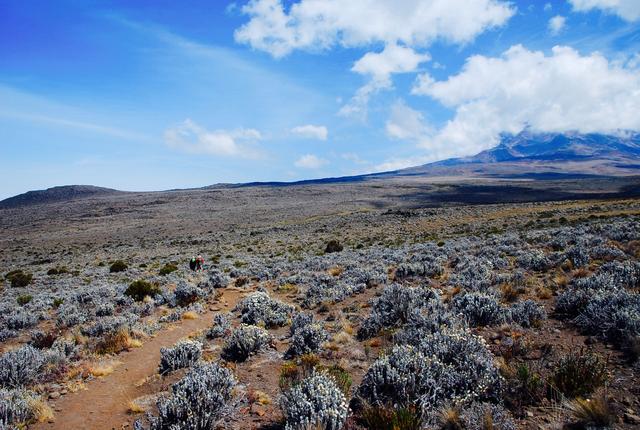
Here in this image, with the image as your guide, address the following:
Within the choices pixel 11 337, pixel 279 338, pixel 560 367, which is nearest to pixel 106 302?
pixel 11 337

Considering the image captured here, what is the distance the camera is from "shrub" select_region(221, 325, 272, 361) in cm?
815

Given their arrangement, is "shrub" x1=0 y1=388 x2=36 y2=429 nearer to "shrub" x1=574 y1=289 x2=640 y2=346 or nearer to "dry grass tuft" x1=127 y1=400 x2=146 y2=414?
"dry grass tuft" x1=127 y1=400 x2=146 y2=414

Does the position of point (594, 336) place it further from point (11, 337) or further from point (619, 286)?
point (11, 337)

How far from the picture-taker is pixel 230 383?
234 inches

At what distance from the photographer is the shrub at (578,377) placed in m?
4.71

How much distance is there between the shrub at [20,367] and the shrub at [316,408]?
6.09 metres

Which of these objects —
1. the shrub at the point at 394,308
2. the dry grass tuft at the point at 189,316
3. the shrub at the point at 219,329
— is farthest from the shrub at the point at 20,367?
the shrub at the point at 394,308

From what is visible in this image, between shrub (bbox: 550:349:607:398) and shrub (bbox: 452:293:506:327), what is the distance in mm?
2914

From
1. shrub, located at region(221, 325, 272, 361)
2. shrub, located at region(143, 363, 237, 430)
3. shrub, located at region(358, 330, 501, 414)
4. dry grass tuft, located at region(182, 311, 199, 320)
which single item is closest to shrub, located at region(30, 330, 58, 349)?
dry grass tuft, located at region(182, 311, 199, 320)

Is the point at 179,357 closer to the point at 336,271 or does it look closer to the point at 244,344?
the point at 244,344

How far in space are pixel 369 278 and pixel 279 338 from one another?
6.26 meters

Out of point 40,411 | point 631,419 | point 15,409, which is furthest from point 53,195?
point 631,419

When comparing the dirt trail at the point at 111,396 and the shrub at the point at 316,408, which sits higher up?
the shrub at the point at 316,408

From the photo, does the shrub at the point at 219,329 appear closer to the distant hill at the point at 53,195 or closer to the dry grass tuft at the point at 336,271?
the dry grass tuft at the point at 336,271
